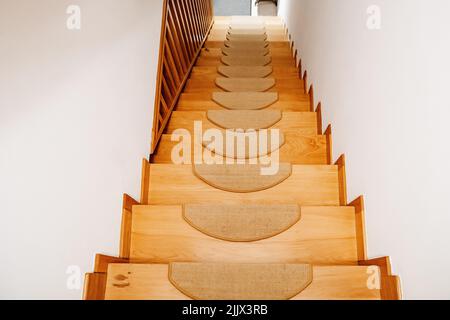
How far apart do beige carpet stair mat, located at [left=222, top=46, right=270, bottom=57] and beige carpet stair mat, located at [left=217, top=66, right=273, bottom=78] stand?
49 cm

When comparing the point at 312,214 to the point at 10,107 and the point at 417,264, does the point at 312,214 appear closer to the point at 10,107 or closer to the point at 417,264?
the point at 417,264

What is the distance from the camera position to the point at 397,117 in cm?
106

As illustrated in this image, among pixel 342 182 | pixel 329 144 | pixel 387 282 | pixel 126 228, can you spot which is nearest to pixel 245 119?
pixel 329 144

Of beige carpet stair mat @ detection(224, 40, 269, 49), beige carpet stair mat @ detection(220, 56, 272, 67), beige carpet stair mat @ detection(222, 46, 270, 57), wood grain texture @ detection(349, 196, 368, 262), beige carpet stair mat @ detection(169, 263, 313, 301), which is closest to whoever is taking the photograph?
beige carpet stair mat @ detection(169, 263, 313, 301)

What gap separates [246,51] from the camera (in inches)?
143

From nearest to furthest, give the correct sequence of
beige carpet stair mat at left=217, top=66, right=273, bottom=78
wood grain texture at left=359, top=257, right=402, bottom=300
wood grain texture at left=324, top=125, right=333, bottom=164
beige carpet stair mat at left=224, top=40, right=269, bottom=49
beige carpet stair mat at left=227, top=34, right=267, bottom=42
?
wood grain texture at left=359, top=257, right=402, bottom=300
wood grain texture at left=324, top=125, right=333, bottom=164
beige carpet stair mat at left=217, top=66, right=273, bottom=78
beige carpet stair mat at left=224, top=40, right=269, bottom=49
beige carpet stair mat at left=227, top=34, right=267, bottom=42

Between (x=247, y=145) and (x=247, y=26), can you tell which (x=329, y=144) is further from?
(x=247, y=26)

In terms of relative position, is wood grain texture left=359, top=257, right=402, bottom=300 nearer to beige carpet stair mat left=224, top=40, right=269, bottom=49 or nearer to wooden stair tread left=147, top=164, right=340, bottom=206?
wooden stair tread left=147, top=164, right=340, bottom=206

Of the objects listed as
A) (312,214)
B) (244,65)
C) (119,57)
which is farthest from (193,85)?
(312,214)

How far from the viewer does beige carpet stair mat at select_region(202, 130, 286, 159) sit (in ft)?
6.25

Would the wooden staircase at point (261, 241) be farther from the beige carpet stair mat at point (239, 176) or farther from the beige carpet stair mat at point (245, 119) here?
the beige carpet stair mat at point (245, 119)

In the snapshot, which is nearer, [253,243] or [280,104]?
[253,243]

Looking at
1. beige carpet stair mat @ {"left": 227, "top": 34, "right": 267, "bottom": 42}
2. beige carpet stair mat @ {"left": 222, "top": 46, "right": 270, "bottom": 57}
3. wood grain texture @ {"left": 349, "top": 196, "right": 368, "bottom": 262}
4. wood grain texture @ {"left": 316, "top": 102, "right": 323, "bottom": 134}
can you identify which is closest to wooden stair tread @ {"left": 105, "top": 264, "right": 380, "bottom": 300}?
wood grain texture @ {"left": 349, "top": 196, "right": 368, "bottom": 262}

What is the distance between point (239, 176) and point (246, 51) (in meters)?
2.30
